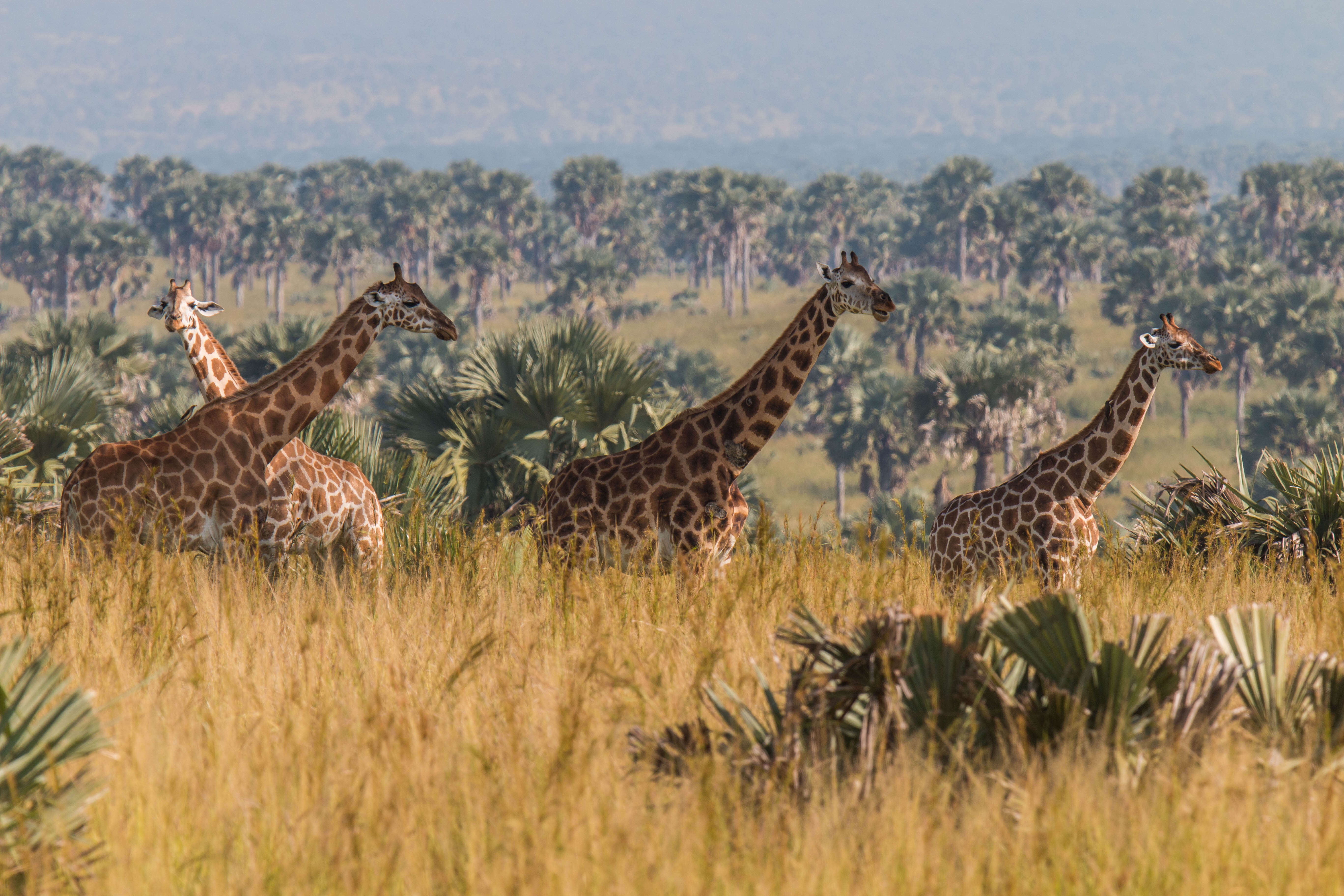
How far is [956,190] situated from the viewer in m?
122

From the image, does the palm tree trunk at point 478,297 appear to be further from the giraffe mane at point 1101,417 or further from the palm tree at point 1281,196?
the giraffe mane at point 1101,417

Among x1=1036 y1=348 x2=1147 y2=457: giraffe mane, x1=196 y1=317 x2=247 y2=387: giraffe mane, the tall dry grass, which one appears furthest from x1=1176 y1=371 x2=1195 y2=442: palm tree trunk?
the tall dry grass

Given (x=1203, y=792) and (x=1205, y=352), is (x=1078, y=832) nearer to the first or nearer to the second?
(x=1203, y=792)

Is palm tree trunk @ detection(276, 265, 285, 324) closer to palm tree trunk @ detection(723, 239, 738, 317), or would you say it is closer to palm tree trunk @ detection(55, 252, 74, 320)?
palm tree trunk @ detection(55, 252, 74, 320)

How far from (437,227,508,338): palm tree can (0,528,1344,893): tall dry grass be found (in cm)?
8760

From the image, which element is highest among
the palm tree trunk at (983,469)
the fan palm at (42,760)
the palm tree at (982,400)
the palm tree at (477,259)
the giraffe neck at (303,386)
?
the palm tree at (477,259)

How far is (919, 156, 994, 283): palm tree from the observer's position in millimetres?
118812

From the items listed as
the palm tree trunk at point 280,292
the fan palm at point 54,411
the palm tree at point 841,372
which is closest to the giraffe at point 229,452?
the fan palm at point 54,411

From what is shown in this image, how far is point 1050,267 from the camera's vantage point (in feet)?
294

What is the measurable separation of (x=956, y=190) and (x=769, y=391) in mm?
120382

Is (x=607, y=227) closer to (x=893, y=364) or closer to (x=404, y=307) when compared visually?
(x=893, y=364)

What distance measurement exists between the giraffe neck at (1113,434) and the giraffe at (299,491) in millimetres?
4575

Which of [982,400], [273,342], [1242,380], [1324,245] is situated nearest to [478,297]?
[1242,380]

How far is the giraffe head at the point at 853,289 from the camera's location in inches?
283
